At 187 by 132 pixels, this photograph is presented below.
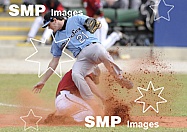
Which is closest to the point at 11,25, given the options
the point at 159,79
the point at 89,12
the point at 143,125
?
the point at 89,12

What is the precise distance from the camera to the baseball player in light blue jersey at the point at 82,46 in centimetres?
1005

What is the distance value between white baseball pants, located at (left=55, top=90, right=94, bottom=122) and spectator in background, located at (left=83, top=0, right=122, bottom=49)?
8.74m

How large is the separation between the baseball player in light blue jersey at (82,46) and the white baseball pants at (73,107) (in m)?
0.19

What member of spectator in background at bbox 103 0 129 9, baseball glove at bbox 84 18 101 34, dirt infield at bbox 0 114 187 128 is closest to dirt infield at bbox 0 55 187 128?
dirt infield at bbox 0 114 187 128

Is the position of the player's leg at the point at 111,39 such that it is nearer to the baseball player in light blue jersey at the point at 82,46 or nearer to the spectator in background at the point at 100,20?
the spectator in background at the point at 100,20

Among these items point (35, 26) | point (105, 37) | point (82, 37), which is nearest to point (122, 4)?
point (105, 37)

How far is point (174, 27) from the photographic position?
19.5 m

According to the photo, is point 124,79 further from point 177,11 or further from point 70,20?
point 177,11

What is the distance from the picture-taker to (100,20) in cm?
1938

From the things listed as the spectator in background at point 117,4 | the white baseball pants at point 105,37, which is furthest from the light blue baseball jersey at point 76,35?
the spectator in background at point 117,4

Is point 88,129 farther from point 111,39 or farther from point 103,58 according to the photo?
point 111,39

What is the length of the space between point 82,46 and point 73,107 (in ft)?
2.97

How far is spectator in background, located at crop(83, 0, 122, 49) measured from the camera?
19297mm

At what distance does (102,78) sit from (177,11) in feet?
27.6
